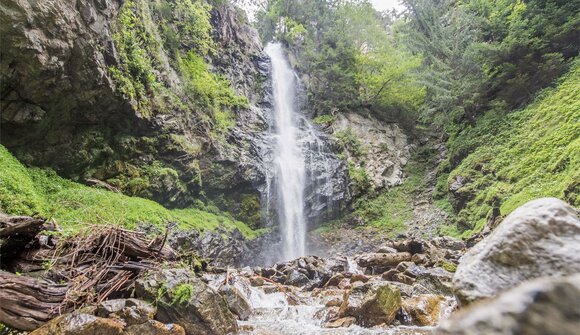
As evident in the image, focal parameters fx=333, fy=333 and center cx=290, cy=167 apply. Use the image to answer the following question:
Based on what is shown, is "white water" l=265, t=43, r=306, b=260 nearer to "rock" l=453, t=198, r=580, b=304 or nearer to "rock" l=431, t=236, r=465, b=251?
"rock" l=431, t=236, r=465, b=251

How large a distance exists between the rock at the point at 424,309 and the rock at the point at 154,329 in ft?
10.7

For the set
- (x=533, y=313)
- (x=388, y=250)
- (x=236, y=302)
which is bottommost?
(x=236, y=302)

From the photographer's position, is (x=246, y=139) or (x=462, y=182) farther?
(x=246, y=139)

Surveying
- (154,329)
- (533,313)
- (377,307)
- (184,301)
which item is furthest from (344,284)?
(533,313)

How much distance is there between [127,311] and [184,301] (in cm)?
62

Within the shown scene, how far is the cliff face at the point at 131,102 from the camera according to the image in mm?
8258

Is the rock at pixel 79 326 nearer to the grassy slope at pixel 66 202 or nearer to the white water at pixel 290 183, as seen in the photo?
the grassy slope at pixel 66 202

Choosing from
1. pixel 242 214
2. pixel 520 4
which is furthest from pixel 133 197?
pixel 520 4

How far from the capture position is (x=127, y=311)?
3.55 m

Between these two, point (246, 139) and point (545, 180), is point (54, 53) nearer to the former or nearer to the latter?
point (246, 139)

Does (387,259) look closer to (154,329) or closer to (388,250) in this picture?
(388,250)

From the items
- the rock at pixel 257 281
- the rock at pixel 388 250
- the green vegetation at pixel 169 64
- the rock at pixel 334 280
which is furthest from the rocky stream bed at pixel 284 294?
the green vegetation at pixel 169 64

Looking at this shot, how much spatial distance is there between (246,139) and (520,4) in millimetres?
14543

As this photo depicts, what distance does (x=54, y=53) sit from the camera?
8.30 m
